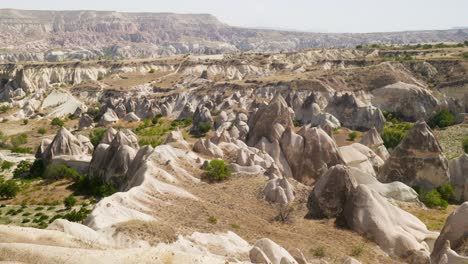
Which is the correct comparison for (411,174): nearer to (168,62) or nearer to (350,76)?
(350,76)

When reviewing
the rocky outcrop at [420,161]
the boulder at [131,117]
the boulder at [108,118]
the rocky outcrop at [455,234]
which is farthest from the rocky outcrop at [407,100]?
the rocky outcrop at [455,234]

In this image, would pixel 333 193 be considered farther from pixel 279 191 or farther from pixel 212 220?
pixel 212 220

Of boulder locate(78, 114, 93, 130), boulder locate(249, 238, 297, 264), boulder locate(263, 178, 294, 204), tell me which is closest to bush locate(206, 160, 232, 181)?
boulder locate(263, 178, 294, 204)

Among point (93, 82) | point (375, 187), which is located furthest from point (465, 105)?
point (93, 82)

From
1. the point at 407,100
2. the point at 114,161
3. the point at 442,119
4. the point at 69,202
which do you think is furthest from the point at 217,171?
the point at 407,100

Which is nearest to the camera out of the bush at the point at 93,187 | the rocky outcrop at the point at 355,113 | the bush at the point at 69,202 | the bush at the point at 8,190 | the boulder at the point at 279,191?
the boulder at the point at 279,191

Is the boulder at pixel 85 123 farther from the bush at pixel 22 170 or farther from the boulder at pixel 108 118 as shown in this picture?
the bush at pixel 22 170

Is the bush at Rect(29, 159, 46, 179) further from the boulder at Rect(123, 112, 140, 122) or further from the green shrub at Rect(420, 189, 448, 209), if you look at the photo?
the green shrub at Rect(420, 189, 448, 209)
